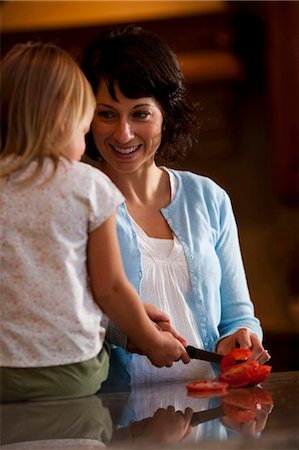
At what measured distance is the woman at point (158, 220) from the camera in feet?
4.44

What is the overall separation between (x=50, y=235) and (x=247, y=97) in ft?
7.71

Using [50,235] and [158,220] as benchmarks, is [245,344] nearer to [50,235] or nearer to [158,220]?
[158,220]

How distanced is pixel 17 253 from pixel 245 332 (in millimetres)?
384

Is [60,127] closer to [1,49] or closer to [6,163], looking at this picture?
[6,163]

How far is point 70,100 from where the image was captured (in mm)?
1110

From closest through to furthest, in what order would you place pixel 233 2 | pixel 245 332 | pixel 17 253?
1. pixel 17 253
2. pixel 245 332
3. pixel 233 2

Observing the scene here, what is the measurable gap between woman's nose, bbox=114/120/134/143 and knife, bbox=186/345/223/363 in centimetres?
25

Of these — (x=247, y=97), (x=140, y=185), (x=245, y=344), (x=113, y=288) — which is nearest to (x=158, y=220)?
(x=140, y=185)

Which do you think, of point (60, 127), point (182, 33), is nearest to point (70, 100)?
point (60, 127)

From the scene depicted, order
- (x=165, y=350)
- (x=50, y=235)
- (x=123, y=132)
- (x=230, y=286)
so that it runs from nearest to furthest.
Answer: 1. (x=50, y=235)
2. (x=165, y=350)
3. (x=123, y=132)
4. (x=230, y=286)

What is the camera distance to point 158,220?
4.66ft

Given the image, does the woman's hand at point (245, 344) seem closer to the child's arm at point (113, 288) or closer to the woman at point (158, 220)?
the woman at point (158, 220)

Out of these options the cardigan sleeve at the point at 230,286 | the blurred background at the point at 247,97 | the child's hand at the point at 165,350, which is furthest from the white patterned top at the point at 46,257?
the blurred background at the point at 247,97

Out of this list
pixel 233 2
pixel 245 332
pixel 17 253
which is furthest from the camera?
pixel 233 2
